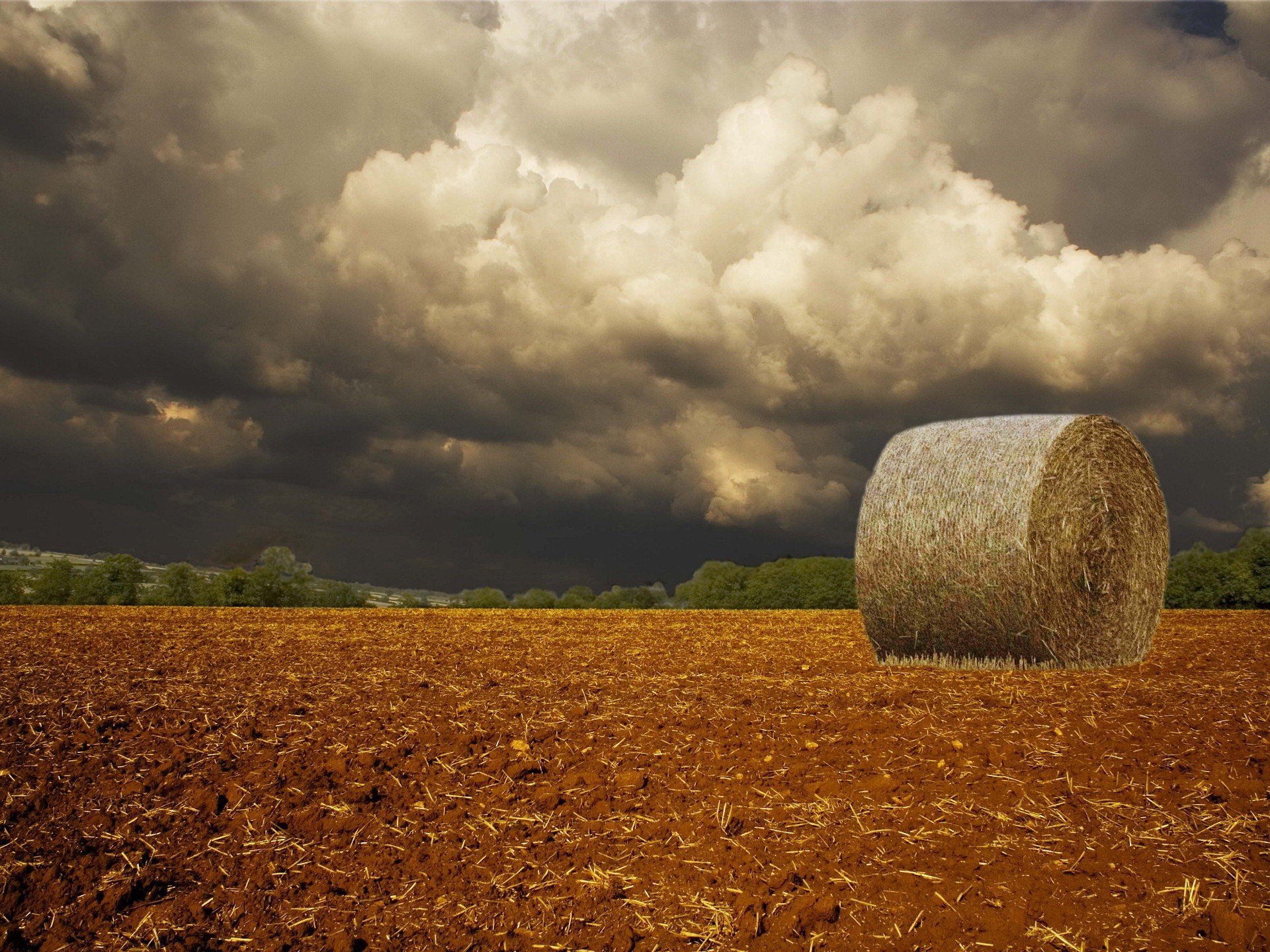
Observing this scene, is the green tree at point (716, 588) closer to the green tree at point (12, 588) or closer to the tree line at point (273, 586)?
the tree line at point (273, 586)

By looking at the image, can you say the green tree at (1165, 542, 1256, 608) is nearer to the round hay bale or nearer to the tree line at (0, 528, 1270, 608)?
the tree line at (0, 528, 1270, 608)

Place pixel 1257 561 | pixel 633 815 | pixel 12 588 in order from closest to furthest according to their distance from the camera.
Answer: pixel 633 815 → pixel 12 588 → pixel 1257 561

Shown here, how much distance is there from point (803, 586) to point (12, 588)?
87.5 ft

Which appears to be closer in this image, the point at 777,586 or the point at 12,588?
the point at 12,588

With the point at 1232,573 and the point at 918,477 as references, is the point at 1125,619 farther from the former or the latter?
the point at 1232,573

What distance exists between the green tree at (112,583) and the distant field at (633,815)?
20.6 m

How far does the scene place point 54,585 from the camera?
82.7ft

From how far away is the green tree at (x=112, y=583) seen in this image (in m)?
25.2

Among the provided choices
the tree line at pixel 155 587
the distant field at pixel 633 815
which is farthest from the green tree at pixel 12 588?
the distant field at pixel 633 815

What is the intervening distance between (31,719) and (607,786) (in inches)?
185

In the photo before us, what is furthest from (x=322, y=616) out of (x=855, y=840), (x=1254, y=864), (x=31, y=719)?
(x=1254, y=864)

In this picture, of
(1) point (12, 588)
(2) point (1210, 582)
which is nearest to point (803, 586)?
(2) point (1210, 582)

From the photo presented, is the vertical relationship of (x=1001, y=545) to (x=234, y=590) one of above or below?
above

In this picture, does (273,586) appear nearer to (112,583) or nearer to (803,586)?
(112,583)
